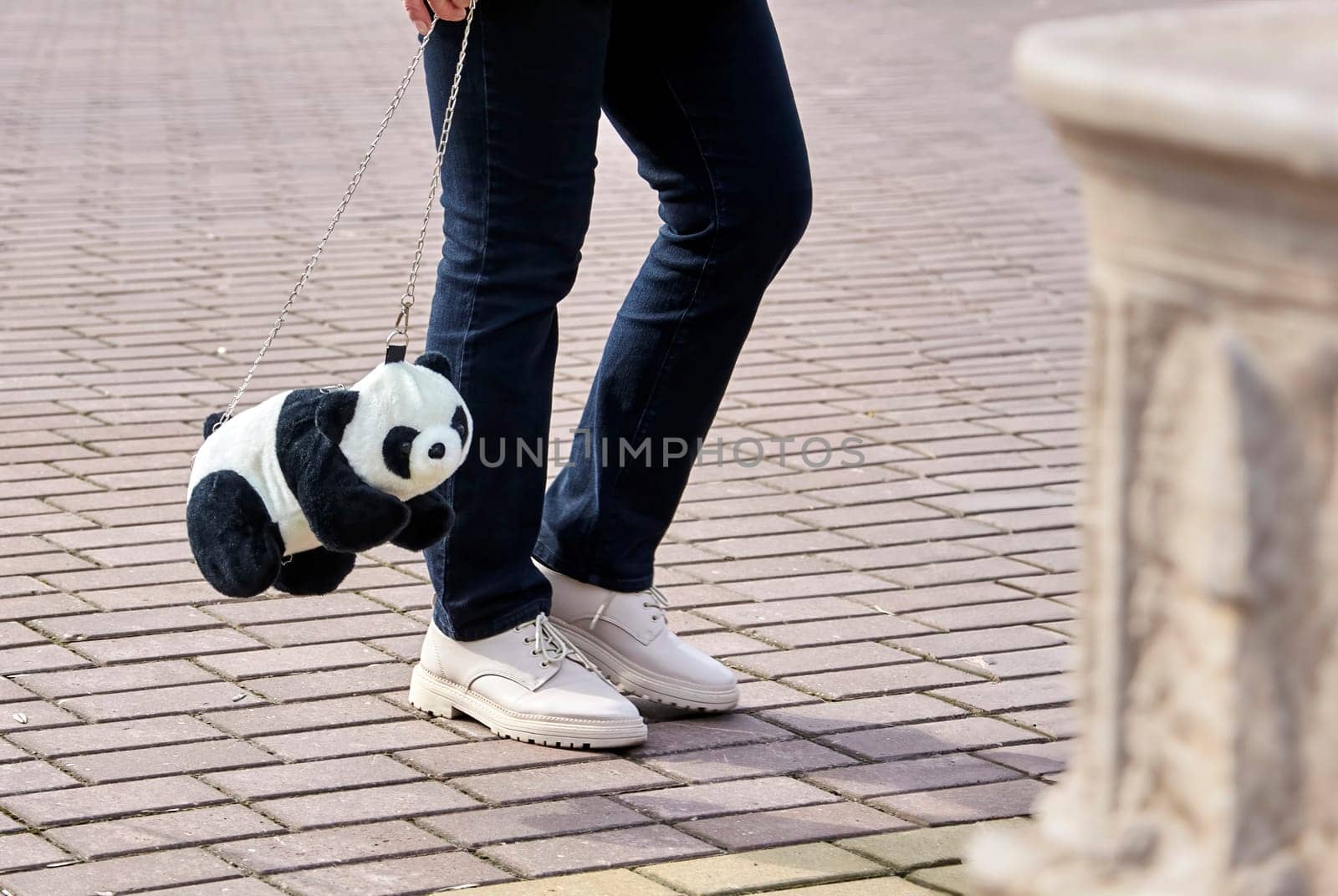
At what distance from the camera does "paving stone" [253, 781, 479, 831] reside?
7.85 ft

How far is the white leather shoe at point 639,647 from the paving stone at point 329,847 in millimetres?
526

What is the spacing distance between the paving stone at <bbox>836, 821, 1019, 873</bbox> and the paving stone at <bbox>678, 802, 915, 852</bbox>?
27mm

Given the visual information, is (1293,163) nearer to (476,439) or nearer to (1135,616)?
(1135,616)

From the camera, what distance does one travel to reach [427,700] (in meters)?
2.76

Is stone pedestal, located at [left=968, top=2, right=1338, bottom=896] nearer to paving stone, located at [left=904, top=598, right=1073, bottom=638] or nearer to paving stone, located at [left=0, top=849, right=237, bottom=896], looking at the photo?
paving stone, located at [left=0, top=849, right=237, bottom=896]

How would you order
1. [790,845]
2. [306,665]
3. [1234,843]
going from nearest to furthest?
[1234,843] → [790,845] → [306,665]

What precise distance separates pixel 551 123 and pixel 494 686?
2.59ft

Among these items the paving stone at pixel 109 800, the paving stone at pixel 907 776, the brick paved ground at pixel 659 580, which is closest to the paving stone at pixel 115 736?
the brick paved ground at pixel 659 580

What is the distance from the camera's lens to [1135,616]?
4.01 feet

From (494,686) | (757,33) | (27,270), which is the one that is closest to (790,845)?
(494,686)

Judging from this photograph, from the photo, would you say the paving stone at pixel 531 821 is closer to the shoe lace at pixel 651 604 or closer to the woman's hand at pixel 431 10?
the shoe lace at pixel 651 604

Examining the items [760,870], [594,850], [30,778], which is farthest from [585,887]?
[30,778]

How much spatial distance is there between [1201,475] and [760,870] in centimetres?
123

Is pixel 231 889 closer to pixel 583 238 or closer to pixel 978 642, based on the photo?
pixel 583 238
